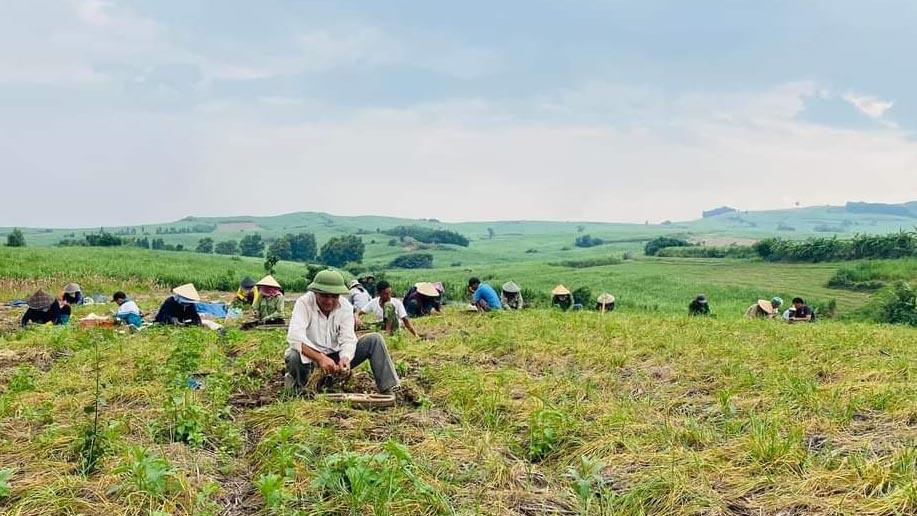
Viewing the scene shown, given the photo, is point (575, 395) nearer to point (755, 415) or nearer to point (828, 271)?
point (755, 415)

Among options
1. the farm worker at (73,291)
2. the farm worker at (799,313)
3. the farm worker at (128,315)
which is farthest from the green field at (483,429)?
the farm worker at (73,291)

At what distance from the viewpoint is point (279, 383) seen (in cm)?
634

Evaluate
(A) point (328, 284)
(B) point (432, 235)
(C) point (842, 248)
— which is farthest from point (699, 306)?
(B) point (432, 235)

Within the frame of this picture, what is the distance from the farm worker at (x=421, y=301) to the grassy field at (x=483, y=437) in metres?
5.94

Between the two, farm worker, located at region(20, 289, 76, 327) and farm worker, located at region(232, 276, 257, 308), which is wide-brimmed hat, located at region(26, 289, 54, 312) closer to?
farm worker, located at region(20, 289, 76, 327)

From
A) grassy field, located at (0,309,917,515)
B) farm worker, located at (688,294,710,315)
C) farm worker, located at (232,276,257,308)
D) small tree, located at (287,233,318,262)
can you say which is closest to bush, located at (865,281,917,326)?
farm worker, located at (688,294,710,315)

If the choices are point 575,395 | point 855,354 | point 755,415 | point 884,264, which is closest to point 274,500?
point 575,395

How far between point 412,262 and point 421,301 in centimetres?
6170

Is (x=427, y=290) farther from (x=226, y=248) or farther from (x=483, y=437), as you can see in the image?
(x=226, y=248)

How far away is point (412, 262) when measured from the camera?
75.5m

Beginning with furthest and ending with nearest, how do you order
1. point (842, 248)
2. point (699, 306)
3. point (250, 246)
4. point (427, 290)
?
1. point (250, 246)
2. point (842, 248)
3. point (699, 306)
4. point (427, 290)

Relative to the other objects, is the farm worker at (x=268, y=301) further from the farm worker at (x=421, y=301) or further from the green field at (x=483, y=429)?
the farm worker at (x=421, y=301)

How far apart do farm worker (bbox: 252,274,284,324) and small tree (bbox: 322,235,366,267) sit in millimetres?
61733

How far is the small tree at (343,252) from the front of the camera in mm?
74331
